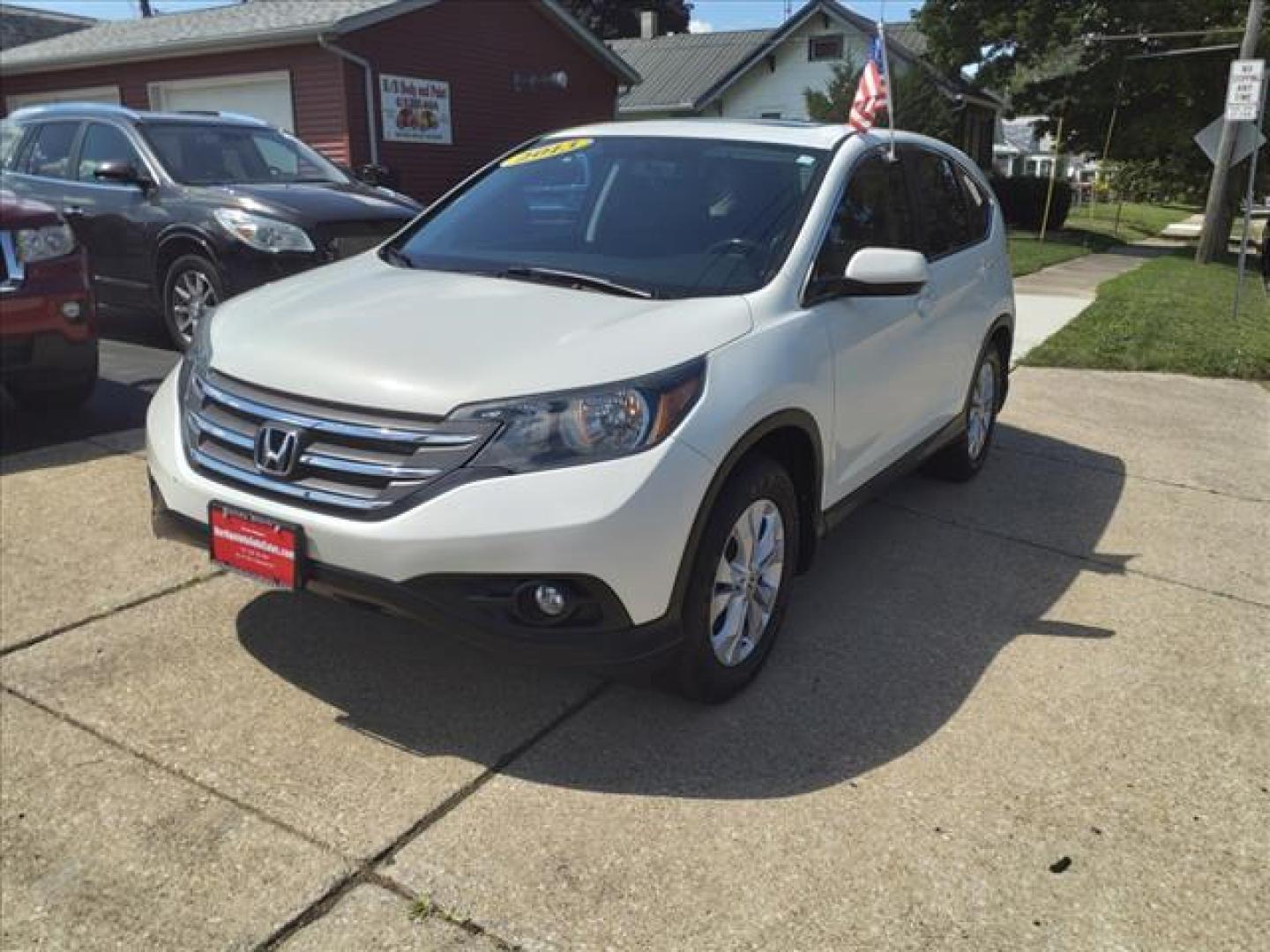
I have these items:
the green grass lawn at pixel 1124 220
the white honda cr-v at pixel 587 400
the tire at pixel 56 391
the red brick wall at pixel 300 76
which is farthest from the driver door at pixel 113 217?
the green grass lawn at pixel 1124 220

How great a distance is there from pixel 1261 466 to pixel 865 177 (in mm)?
3772

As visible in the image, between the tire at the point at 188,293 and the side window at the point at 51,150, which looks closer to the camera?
the tire at the point at 188,293

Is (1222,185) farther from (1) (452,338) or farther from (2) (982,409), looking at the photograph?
(1) (452,338)

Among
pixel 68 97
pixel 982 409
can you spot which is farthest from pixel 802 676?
pixel 68 97

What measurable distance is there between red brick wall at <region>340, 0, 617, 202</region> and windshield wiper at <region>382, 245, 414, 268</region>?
13.0m

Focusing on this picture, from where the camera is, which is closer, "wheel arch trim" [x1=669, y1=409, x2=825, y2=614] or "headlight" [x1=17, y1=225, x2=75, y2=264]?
"wheel arch trim" [x1=669, y1=409, x2=825, y2=614]

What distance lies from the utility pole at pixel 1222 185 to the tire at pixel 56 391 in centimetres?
2117

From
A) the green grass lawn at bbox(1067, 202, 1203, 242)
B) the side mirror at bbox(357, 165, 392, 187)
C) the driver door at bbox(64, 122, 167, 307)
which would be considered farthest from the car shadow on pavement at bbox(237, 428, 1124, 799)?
the green grass lawn at bbox(1067, 202, 1203, 242)

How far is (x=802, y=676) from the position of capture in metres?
3.59

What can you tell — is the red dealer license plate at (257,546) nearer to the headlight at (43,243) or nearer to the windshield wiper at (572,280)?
the windshield wiper at (572,280)

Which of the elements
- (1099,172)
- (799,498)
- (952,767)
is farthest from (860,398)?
(1099,172)

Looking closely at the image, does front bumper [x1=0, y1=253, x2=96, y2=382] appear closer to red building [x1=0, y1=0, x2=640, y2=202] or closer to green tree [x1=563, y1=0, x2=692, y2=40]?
red building [x1=0, y1=0, x2=640, y2=202]

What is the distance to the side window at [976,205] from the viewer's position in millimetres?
5449

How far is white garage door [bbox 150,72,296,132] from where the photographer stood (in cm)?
1662
